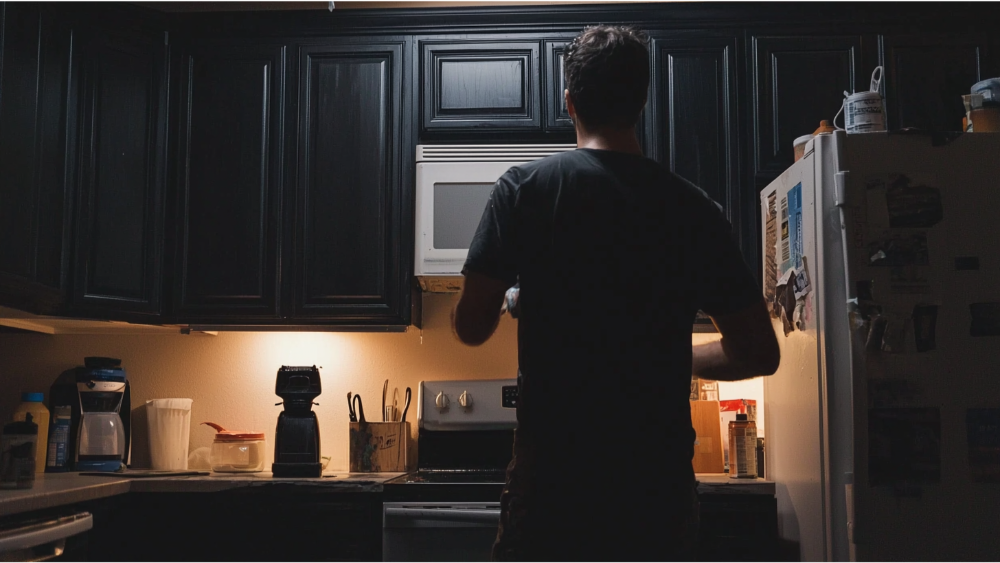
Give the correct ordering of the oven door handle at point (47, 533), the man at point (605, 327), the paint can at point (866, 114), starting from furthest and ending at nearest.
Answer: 1. the paint can at point (866, 114)
2. the oven door handle at point (47, 533)
3. the man at point (605, 327)

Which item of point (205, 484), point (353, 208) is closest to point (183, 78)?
point (353, 208)

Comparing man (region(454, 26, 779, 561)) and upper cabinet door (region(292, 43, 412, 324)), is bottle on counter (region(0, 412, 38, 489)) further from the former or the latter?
man (region(454, 26, 779, 561))

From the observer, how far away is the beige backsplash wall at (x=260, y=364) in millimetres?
3307

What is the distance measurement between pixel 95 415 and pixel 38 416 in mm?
197

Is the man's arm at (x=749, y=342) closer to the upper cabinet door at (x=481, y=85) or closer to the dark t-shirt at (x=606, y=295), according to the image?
the dark t-shirt at (x=606, y=295)

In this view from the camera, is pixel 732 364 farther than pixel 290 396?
No

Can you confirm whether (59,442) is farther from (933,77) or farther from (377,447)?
(933,77)

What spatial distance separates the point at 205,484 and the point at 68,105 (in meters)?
1.21

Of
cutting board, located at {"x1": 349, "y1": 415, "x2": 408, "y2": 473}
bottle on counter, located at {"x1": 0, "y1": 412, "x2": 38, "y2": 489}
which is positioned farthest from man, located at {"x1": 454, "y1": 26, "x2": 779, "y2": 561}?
cutting board, located at {"x1": 349, "y1": 415, "x2": 408, "y2": 473}

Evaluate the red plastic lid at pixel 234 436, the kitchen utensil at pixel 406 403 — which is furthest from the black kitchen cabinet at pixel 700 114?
the red plastic lid at pixel 234 436

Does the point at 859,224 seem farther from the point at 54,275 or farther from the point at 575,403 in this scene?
the point at 54,275

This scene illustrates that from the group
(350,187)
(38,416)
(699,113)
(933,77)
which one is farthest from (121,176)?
(933,77)

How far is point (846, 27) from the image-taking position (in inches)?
121

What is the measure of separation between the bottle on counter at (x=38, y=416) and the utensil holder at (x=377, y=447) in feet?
3.24
